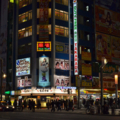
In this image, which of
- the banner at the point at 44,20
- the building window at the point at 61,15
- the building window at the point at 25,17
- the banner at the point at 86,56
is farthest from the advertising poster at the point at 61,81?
the building window at the point at 25,17

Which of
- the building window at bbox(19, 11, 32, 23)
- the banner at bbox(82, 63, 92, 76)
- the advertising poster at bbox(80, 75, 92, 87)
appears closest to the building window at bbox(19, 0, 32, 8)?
the building window at bbox(19, 11, 32, 23)

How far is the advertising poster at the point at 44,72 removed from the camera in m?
64.0

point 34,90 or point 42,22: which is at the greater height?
point 42,22

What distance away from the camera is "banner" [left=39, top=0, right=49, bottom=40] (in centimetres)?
6538

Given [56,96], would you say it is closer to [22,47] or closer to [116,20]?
[22,47]

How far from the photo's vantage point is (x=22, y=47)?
2724 inches

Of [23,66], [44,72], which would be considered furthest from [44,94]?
[23,66]

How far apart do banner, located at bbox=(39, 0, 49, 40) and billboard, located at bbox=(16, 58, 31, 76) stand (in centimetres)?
638

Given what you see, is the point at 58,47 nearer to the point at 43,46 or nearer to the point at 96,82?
the point at 43,46

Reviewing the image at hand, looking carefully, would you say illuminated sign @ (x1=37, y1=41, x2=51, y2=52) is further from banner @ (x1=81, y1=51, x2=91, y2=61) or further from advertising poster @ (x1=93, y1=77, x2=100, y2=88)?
advertising poster @ (x1=93, y1=77, x2=100, y2=88)

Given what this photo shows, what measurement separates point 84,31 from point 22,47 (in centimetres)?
1583

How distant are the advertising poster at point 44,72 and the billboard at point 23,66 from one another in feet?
9.72

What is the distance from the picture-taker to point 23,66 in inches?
2633

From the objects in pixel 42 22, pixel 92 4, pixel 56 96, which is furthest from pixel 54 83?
pixel 92 4
